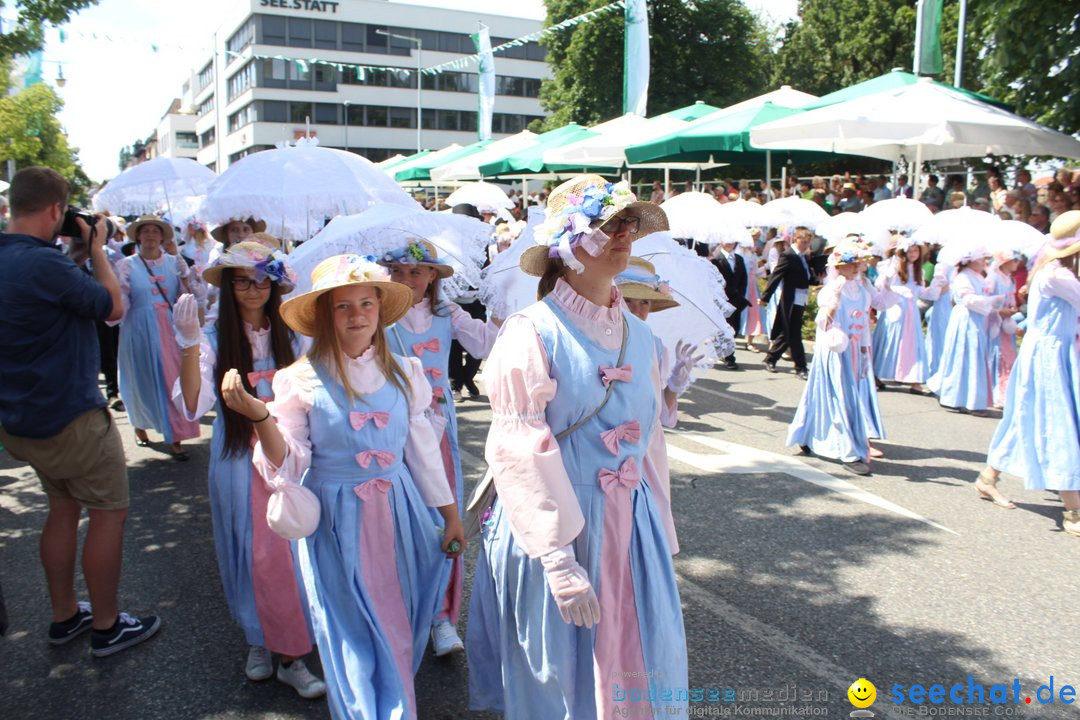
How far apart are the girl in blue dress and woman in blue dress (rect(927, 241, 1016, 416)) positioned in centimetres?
621

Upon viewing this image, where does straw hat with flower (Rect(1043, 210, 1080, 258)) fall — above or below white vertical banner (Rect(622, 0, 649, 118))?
below

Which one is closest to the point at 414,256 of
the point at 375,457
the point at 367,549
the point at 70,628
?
the point at 375,457

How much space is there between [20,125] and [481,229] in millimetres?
31491

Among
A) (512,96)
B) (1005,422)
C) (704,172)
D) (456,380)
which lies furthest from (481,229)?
(512,96)

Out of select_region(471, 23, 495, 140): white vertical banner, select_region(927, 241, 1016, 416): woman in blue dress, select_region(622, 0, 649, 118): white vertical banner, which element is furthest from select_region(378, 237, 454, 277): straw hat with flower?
select_region(471, 23, 495, 140): white vertical banner

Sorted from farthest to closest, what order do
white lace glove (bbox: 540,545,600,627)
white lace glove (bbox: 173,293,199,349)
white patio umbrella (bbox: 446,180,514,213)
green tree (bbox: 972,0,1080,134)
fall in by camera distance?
white patio umbrella (bbox: 446,180,514,213) → green tree (bbox: 972,0,1080,134) → white lace glove (bbox: 173,293,199,349) → white lace glove (bbox: 540,545,600,627)

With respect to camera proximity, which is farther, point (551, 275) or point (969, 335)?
point (969, 335)

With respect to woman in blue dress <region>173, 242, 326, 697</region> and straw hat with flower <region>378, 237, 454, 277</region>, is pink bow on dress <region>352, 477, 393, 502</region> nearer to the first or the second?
woman in blue dress <region>173, 242, 326, 697</region>

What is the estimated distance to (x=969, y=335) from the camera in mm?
8945

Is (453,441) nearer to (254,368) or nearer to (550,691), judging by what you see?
(254,368)

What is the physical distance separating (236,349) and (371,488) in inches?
43.9

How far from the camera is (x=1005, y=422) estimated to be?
5766 millimetres

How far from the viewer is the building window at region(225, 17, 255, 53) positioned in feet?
186

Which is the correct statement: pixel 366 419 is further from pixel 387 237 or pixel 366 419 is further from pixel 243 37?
pixel 243 37
